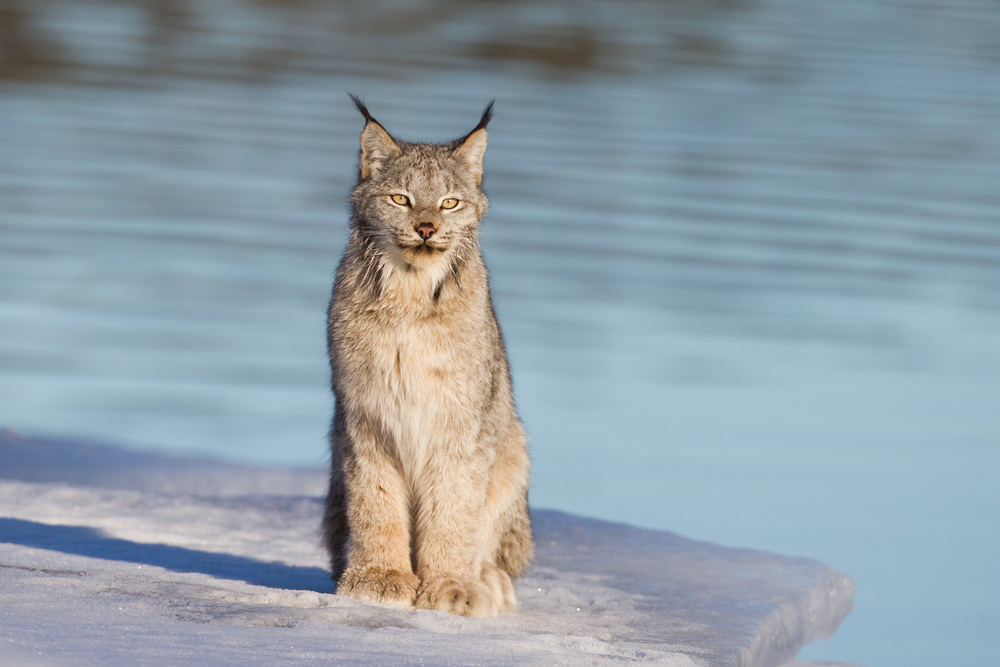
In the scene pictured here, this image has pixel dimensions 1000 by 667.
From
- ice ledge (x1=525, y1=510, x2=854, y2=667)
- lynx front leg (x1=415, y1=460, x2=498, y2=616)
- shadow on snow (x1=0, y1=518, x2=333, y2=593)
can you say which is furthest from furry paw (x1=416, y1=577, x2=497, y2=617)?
shadow on snow (x1=0, y1=518, x2=333, y2=593)

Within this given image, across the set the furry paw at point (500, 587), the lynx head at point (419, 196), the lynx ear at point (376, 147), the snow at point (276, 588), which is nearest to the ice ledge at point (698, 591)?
the snow at point (276, 588)

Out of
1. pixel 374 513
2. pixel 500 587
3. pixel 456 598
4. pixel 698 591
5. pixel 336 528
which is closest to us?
pixel 456 598

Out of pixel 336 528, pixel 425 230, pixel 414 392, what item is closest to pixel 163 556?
pixel 336 528

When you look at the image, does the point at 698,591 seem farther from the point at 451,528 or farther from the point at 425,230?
the point at 425,230

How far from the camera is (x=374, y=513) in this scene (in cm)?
432

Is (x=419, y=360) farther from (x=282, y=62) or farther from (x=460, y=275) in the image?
(x=282, y=62)

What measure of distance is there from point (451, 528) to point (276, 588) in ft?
2.03

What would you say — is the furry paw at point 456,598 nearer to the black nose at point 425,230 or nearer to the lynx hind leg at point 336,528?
the lynx hind leg at point 336,528

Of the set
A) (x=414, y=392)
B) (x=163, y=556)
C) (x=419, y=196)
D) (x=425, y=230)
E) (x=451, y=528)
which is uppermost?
(x=419, y=196)

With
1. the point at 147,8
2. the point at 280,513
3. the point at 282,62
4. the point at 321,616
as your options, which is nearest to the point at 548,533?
the point at 280,513

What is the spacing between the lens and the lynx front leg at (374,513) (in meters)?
4.30

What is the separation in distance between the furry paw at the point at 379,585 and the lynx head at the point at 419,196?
3.34 ft

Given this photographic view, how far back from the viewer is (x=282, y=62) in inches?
751

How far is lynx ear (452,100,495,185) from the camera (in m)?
4.61
